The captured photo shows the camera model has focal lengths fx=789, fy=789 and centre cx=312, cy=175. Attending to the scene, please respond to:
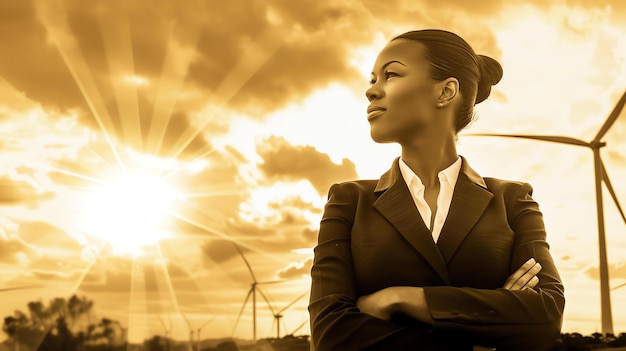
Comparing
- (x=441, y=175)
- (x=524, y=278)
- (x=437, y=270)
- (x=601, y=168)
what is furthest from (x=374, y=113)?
(x=601, y=168)

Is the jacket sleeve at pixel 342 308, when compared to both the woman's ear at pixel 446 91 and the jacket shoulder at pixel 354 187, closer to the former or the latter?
the jacket shoulder at pixel 354 187

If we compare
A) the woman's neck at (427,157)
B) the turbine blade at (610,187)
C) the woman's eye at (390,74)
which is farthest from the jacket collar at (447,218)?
the turbine blade at (610,187)

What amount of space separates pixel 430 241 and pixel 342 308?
25.3 inches

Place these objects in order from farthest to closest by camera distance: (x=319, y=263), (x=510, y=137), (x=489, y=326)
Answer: (x=510, y=137), (x=319, y=263), (x=489, y=326)

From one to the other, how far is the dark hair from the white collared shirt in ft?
1.20

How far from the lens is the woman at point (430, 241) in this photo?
4.46m

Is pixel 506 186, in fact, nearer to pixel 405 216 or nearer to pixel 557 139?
pixel 405 216

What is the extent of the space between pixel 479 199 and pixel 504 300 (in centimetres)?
70

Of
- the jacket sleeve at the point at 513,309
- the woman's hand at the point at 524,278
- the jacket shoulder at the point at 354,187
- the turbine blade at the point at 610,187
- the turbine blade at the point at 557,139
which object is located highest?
the turbine blade at the point at 557,139

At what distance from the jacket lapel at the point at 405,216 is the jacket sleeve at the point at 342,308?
0.73 ft

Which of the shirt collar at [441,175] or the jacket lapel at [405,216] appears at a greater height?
the shirt collar at [441,175]

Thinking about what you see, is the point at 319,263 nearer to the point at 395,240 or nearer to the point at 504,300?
the point at 395,240

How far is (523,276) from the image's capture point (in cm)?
462

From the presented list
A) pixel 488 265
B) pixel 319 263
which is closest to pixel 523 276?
pixel 488 265
